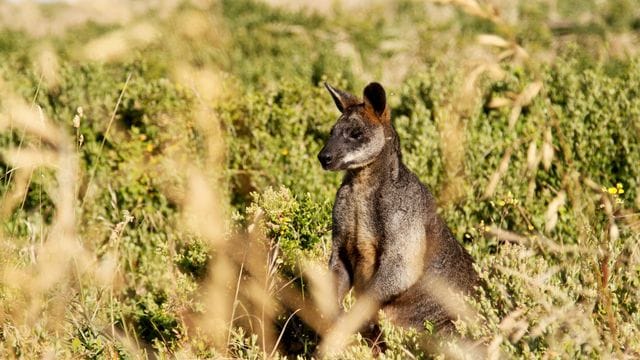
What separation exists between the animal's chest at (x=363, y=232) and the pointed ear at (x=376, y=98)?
0.50 m

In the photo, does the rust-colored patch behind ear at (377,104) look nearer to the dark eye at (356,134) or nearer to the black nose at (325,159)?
the dark eye at (356,134)

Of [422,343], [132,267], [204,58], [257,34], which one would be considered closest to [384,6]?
[257,34]

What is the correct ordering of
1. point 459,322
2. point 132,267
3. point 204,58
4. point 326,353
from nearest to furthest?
point 459,322
point 326,353
point 132,267
point 204,58

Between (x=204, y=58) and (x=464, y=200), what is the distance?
692 cm

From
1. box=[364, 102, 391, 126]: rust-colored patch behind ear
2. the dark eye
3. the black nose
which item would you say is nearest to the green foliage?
the black nose

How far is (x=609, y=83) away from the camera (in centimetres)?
749

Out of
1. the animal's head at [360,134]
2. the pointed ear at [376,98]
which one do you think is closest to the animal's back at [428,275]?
the animal's head at [360,134]

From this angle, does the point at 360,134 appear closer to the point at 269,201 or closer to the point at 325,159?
the point at 325,159

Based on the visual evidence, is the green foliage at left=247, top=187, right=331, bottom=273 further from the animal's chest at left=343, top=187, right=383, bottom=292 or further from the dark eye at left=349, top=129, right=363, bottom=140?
the dark eye at left=349, top=129, right=363, bottom=140

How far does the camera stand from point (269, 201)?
188 inches

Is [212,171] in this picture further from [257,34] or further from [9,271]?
[257,34]

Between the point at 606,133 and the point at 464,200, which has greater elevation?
the point at 606,133

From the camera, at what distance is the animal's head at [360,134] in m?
5.02

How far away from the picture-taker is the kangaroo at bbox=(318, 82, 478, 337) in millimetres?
4977
